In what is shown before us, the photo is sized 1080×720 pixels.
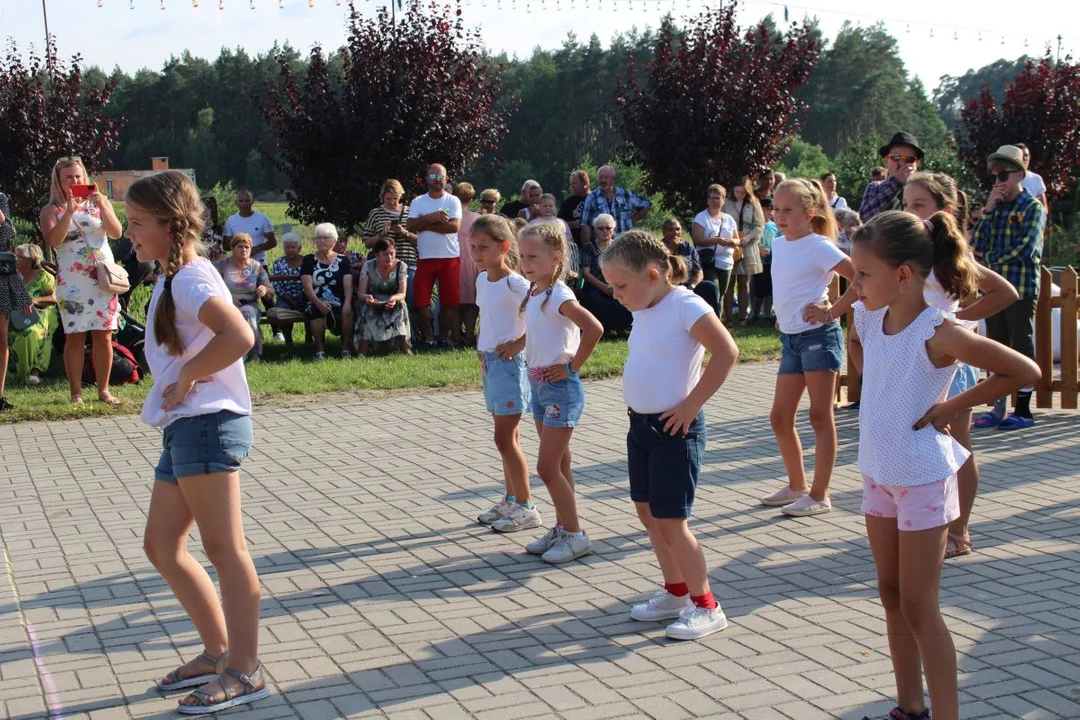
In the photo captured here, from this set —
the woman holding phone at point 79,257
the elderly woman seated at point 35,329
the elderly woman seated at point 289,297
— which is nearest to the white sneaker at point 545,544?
the woman holding phone at point 79,257

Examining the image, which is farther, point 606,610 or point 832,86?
point 832,86

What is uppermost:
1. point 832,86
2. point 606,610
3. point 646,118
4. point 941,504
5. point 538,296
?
point 832,86

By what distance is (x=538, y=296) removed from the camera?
608cm

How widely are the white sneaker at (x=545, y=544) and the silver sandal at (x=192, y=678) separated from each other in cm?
204

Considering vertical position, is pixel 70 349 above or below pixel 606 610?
above

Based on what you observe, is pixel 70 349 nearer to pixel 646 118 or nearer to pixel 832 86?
pixel 646 118

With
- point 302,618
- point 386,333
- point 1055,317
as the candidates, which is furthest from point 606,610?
point 386,333

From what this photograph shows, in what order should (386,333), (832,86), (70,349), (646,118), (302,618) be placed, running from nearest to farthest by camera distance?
(302,618), (70,349), (386,333), (646,118), (832,86)

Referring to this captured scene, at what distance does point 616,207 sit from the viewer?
605 inches

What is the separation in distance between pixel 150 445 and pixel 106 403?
1.62 metres

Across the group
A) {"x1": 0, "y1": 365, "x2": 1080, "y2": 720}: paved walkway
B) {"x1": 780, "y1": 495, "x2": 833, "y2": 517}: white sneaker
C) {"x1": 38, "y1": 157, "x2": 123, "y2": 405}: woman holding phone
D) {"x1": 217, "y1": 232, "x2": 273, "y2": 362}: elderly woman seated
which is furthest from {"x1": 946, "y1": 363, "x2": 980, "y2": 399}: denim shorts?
{"x1": 217, "y1": 232, "x2": 273, "y2": 362}: elderly woman seated

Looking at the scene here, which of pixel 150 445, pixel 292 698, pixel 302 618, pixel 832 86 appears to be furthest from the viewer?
pixel 832 86

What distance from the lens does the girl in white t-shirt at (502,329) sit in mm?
6324

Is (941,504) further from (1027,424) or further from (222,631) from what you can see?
(1027,424)
